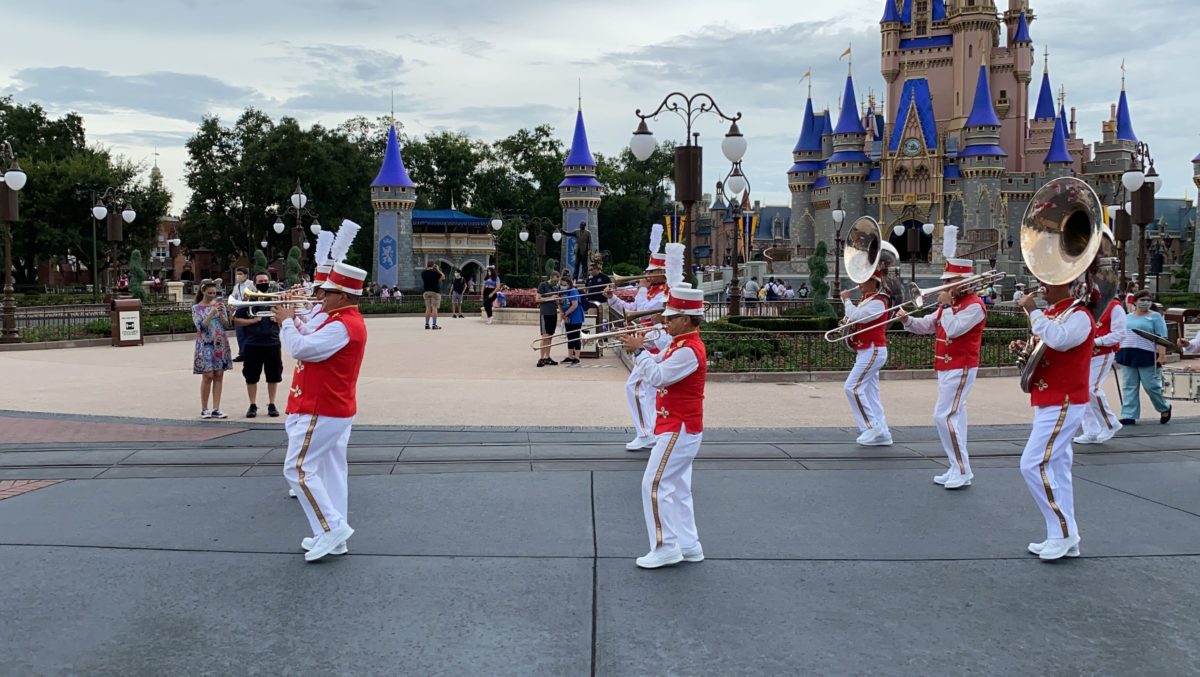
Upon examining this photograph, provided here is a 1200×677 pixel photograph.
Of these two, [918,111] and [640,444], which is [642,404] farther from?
[918,111]

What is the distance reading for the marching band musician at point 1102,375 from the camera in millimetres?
9148

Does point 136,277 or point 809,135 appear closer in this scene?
point 136,277

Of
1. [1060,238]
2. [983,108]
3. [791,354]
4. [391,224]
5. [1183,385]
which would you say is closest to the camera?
[1060,238]

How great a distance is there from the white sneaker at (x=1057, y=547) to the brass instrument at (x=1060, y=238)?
37.8 inches

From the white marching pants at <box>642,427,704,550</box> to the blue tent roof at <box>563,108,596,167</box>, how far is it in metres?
43.5

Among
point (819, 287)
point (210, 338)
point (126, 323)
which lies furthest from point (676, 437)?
point (819, 287)

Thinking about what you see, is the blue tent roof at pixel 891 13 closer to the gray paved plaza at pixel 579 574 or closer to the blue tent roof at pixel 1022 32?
the blue tent roof at pixel 1022 32

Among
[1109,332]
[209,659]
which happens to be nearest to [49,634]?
[209,659]

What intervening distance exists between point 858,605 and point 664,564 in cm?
113

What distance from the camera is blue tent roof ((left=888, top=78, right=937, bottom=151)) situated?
63.6 meters

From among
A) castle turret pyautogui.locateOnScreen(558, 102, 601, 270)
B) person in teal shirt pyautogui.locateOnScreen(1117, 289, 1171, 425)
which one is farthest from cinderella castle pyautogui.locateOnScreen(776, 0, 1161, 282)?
person in teal shirt pyautogui.locateOnScreen(1117, 289, 1171, 425)

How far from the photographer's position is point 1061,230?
20.2 feet

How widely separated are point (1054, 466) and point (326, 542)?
4.48m

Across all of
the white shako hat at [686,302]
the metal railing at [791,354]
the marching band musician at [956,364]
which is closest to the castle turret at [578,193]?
the metal railing at [791,354]
